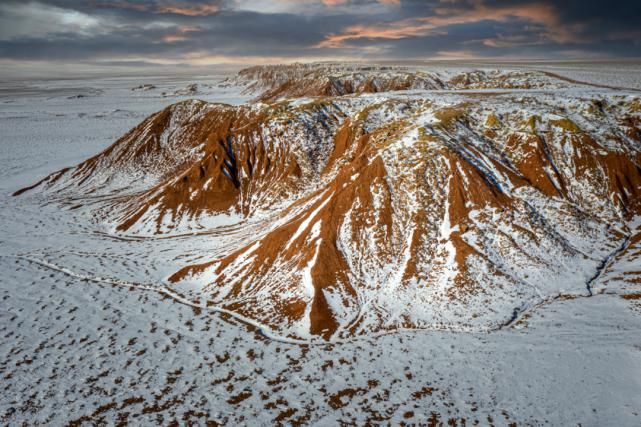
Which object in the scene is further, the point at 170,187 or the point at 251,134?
the point at 251,134

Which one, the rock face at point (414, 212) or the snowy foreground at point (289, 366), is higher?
the rock face at point (414, 212)

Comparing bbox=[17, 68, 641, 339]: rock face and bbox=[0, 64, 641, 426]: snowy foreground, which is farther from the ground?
bbox=[17, 68, 641, 339]: rock face

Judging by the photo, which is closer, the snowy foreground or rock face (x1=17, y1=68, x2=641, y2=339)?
the snowy foreground

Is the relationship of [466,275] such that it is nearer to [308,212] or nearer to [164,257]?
[308,212]

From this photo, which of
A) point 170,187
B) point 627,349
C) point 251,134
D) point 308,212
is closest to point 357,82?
point 251,134

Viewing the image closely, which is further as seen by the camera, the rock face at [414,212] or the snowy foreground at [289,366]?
the rock face at [414,212]
